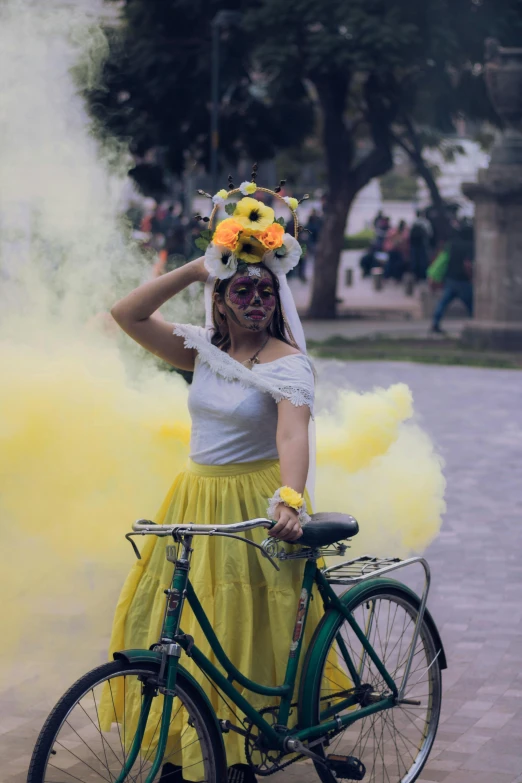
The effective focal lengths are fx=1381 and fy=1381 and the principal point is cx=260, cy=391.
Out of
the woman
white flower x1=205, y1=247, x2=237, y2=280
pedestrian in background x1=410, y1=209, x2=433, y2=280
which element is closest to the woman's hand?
the woman

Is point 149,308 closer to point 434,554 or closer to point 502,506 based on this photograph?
point 434,554

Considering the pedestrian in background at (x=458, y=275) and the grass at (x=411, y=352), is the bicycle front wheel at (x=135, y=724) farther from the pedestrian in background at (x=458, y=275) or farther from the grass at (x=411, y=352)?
the pedestrian in background at (x=458, y=275)

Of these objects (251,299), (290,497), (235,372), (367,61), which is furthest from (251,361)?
(367,61)

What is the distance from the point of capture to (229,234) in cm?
379

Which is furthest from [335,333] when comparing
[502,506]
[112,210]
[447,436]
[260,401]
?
[260,401]

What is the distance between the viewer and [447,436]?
37.3ft

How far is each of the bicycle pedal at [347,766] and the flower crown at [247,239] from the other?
1384 millimetres

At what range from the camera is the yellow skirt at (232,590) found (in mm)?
3889

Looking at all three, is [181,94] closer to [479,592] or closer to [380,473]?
[479,592]

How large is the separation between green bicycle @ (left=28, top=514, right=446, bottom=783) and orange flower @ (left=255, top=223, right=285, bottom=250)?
773 mm

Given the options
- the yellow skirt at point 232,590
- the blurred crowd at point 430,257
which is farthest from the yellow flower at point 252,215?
the blurred crowd at point 430,257

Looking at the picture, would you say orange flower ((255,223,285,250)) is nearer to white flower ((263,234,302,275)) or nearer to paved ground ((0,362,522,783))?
white flower ((263,234,302,275))

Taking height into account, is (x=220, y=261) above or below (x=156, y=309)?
above

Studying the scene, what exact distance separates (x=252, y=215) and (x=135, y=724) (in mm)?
1440
